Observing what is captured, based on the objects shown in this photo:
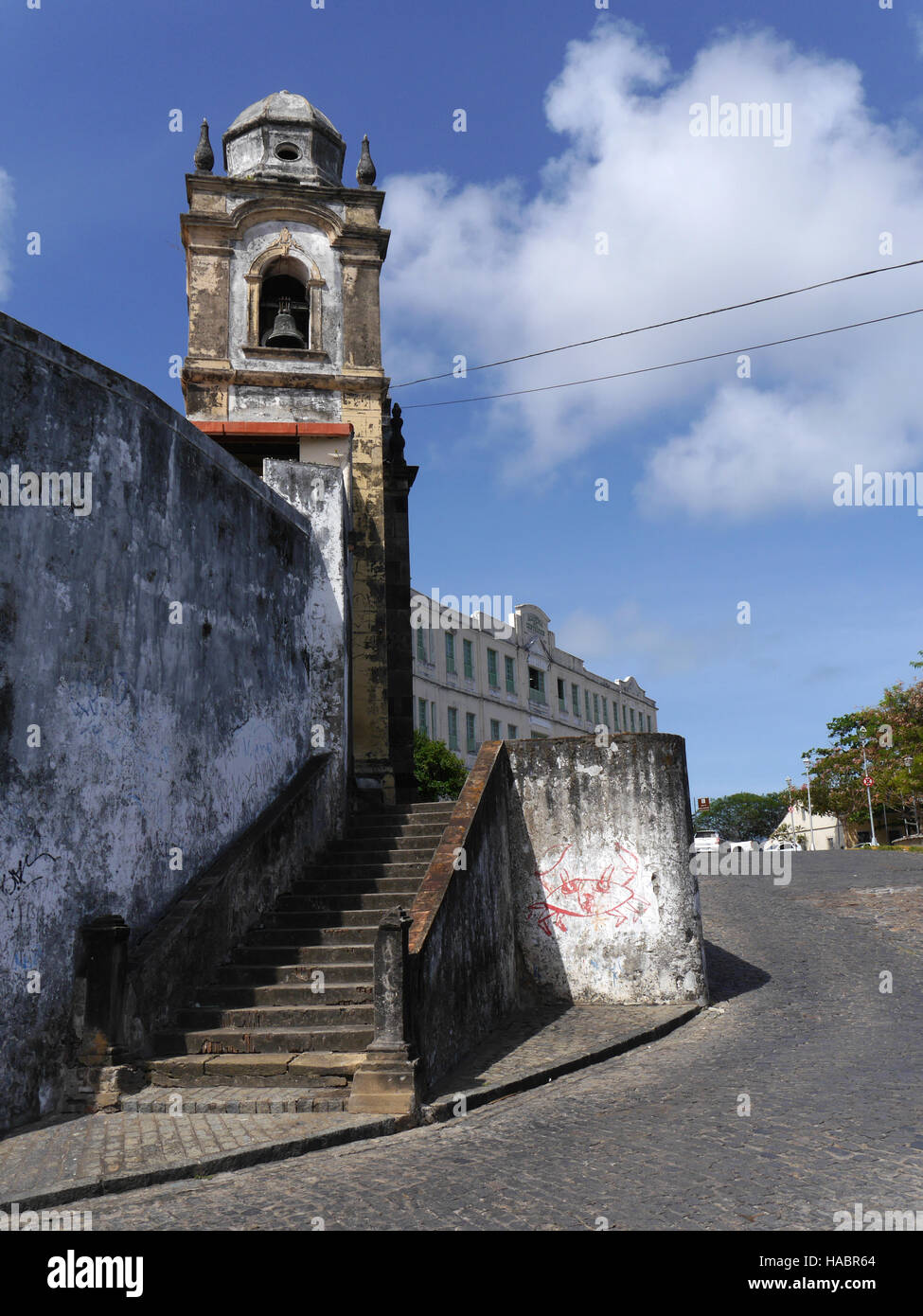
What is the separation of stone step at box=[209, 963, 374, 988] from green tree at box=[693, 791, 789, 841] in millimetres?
71973

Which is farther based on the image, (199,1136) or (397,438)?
(397,438)

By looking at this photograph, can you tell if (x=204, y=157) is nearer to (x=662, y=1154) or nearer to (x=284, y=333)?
(x=284, y=333)

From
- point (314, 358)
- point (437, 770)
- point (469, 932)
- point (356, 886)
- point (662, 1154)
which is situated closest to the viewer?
point (662, 1154)

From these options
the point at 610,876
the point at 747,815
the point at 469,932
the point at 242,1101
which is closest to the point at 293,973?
the point at 469,932

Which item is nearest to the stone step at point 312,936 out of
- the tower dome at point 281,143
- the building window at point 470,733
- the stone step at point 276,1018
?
the stone step at point 276,1018

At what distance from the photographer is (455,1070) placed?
759cm

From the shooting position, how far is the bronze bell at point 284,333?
14953mm

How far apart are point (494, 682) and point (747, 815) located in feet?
146

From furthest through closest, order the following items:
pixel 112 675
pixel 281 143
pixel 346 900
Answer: pixel 281 143
pixel 346 900
pixel 112 675

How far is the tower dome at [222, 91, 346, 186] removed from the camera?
56.0ft

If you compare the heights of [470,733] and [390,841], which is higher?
[470,733]

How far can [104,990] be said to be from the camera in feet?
22.4

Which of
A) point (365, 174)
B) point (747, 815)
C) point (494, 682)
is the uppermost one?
point (365, 174)
